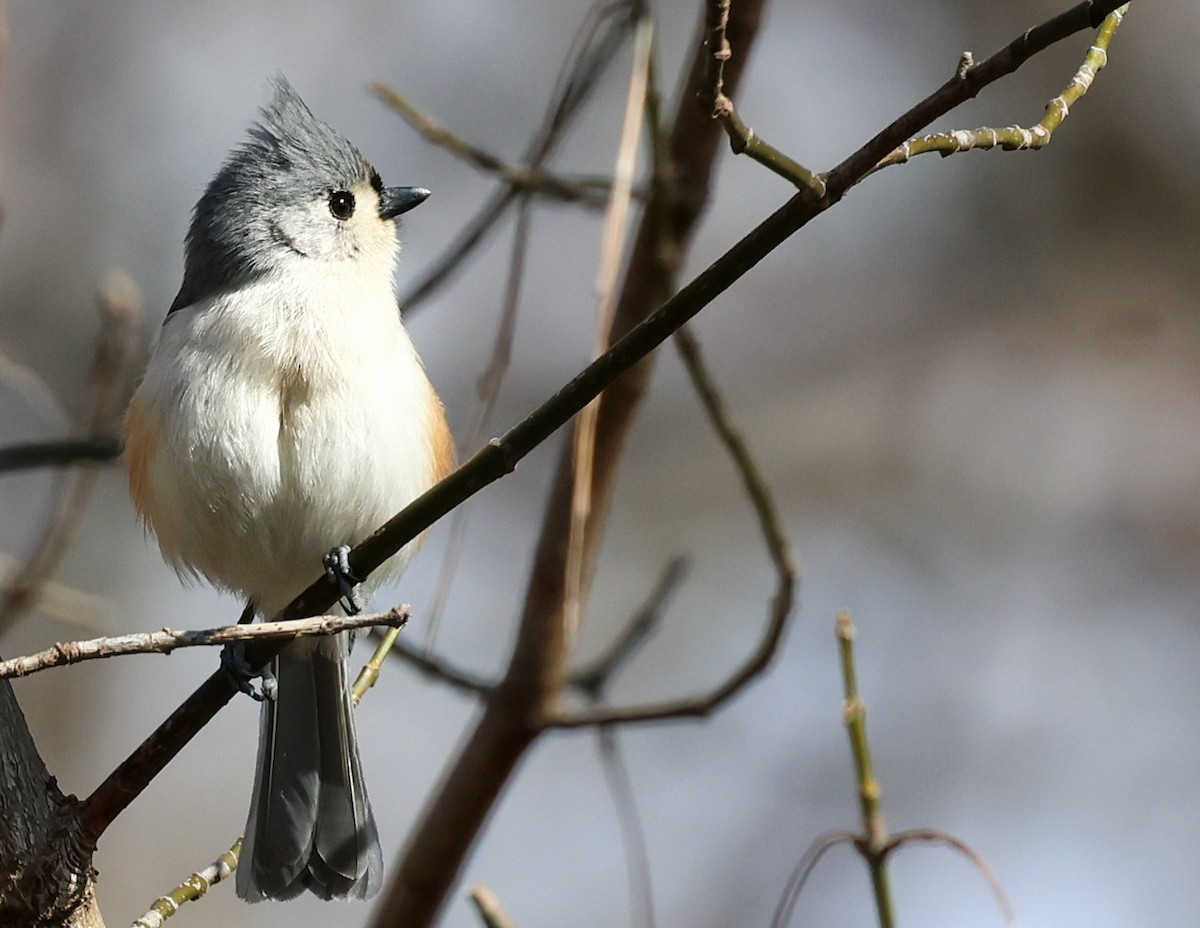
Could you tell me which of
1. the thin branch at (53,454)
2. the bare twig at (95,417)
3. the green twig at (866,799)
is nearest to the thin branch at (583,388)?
the thin branch at (53,454)

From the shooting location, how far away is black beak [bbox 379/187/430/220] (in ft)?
11.7

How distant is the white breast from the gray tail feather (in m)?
0.41

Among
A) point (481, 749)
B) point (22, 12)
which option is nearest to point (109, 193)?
point (22, 12)

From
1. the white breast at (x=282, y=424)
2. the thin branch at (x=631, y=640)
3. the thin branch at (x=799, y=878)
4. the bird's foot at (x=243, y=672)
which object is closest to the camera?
the bird's foot at (x=243, y=672)

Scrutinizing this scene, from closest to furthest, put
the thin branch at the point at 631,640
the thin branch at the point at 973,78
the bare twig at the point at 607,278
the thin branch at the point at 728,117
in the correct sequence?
1. the thin branch at the point at 973,78
2. the thin branch at the point at 728,117
3. the bare twig at the point at 607,278
4. the thin branch at the point at 631,640

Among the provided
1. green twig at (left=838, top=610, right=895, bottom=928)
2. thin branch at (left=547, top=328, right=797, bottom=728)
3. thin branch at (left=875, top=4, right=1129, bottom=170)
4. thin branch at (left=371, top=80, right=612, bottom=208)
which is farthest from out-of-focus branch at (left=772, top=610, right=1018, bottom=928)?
thin branch at (left=371, top=80, right=612, bottom=208)

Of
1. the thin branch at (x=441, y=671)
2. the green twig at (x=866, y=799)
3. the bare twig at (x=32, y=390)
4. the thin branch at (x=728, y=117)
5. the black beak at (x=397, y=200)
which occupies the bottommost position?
the green twig at (x=866, y=799)

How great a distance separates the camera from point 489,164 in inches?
132

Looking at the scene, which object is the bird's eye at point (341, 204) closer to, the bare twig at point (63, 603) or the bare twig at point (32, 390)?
the bare twig at point (32, 390)

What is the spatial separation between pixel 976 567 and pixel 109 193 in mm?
4558

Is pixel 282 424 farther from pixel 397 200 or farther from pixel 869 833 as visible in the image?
pixel 869 833

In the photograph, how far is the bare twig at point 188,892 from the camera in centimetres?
206

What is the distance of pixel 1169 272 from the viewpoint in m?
7.12

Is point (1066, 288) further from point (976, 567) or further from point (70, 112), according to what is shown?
point (70, 112)
